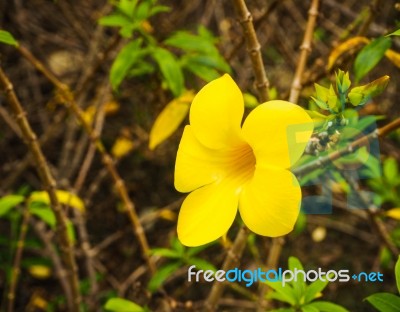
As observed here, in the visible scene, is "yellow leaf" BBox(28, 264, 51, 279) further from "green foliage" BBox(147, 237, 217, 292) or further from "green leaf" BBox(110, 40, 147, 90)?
"green leaf" BBox(110, 40, 147, 90)

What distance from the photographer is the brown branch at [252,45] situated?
102 cm

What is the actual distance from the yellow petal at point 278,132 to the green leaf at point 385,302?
1.20ft

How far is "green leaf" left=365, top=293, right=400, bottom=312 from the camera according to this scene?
37.4 inches

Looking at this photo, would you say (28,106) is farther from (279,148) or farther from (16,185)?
(279,148)

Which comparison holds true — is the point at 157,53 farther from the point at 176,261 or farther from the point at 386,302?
the point at 386,302

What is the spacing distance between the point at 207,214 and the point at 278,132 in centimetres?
20

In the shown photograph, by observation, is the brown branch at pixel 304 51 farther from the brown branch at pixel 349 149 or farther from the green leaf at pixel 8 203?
the green leaf at pixel 8 203

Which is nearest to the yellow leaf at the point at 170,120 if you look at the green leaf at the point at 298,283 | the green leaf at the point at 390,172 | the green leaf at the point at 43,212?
the green leaf at the point at 43,212

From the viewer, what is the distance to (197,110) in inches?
33.8

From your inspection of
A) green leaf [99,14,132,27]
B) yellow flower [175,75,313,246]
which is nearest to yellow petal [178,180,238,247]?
yellow flower [175,75,313,246]

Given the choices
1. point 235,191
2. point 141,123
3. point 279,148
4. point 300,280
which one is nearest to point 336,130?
point 279,148

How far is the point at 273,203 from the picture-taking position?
795mm

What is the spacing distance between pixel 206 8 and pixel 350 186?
1561 millimetres

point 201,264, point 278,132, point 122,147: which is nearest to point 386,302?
point 278,132
